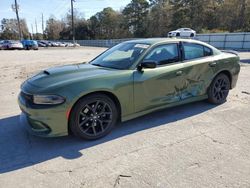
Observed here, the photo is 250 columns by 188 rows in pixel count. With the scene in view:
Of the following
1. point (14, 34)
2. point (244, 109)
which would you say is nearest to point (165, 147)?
point (244, 109)

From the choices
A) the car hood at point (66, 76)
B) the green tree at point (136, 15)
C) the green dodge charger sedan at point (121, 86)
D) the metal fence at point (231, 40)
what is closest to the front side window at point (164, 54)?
the green dodge charger sedan at point (121, 86)

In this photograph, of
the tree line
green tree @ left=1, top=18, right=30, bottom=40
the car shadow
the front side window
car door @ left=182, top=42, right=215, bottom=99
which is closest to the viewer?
the car shadow

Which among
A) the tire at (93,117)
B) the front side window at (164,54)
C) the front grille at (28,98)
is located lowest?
the tire at (93,117)

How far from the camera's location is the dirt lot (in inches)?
105

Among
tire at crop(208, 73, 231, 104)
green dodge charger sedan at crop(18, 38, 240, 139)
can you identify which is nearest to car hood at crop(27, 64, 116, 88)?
green dodge charger sedan at crop(18, 38, 240, 139)

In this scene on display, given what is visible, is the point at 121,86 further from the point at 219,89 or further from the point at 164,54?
the point at 219,89

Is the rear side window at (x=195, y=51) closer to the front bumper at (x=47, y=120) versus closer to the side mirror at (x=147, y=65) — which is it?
the side mirror at (x=147, y=65)

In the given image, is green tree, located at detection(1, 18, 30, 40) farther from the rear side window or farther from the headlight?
the headlight

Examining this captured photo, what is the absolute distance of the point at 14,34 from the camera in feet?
293

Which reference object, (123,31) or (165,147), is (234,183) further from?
(123,31)

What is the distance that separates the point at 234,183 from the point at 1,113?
4.38 metres

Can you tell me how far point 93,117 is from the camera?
3566mm

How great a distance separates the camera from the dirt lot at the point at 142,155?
2.67 m

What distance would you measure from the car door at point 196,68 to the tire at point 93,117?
163 cm
